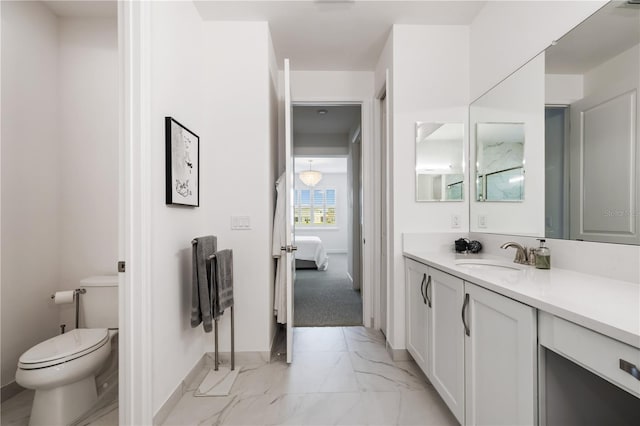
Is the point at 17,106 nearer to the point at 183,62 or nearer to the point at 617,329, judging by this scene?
the point at 183,62

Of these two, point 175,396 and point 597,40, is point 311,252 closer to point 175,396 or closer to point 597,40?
point 175,396

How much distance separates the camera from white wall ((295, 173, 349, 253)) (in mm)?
8648

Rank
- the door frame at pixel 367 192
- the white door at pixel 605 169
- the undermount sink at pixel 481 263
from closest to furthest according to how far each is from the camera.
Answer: the white door at pixel 605 169 → the undermount sink at pixel 481 263 → the door frame at pixel 367 192

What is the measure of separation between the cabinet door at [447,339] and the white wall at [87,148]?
7.60 ft

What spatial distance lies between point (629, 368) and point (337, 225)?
8.08m

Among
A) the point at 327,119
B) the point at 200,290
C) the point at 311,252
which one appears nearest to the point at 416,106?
the point at 200,290

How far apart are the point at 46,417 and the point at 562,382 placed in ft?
7.83

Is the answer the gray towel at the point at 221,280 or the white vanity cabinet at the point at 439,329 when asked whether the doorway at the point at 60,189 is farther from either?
the white vanity cabinet at the point at 439,329

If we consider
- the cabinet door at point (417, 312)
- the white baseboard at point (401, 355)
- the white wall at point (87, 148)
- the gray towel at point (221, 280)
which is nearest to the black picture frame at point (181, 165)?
the gray towel at point (221, 280)

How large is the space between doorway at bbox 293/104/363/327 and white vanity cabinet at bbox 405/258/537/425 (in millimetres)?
1415

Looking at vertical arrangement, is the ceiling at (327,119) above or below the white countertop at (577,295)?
above

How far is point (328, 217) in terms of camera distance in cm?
879

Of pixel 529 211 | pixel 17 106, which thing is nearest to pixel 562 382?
pixel 529 211

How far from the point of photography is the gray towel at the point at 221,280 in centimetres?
186
